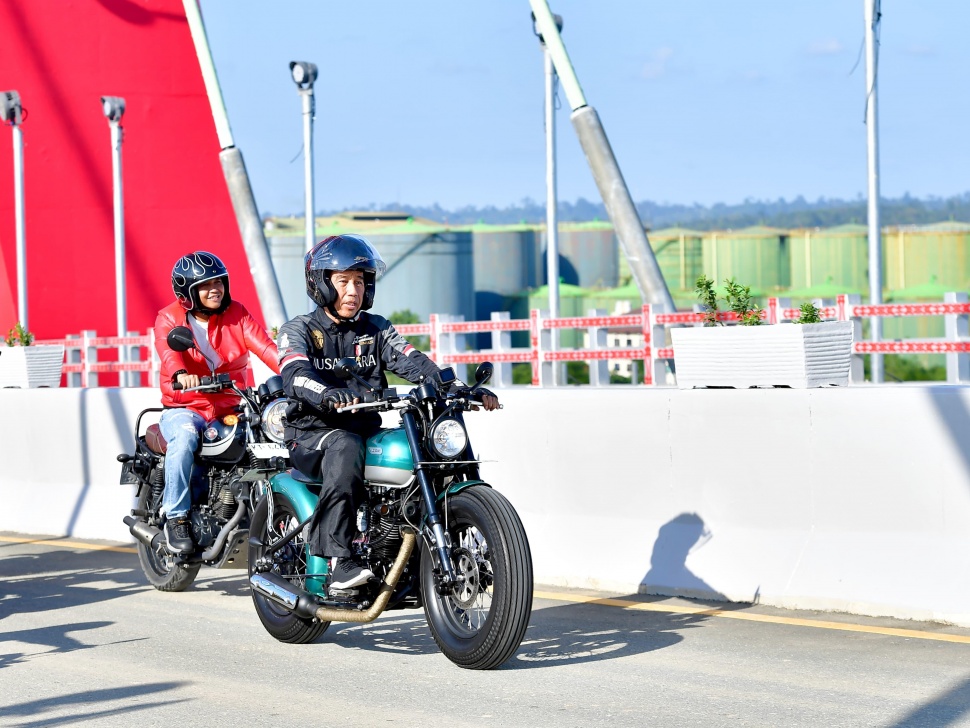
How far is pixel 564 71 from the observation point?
22.3 meters

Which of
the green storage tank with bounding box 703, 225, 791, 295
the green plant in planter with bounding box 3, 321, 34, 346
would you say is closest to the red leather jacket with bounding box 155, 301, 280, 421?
the green plant in planter with bounding box 3, 321, 34, 346

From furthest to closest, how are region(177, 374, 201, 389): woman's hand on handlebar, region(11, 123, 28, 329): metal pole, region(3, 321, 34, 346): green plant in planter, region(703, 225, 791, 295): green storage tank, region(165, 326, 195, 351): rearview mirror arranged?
region(703, 225, 791, 295): green storage tank, region(11, 123, 28, 329): metal pole, region(3, 321, 34, 346): green plant in planter, region(177, 374, 201, 389): woman's hand on handlebar, region(165, 326, 195, 351): rearview mirror

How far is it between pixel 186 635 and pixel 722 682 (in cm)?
302

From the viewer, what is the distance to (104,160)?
33.3 metres

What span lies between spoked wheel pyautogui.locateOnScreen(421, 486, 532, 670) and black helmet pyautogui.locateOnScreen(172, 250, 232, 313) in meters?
2.93

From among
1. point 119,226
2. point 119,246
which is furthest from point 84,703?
point 119,226

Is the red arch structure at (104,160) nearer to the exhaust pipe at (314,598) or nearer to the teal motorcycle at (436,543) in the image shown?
the exhaust pipe at (314,598)

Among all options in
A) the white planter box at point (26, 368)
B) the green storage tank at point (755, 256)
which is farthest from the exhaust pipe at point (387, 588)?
the green storage tank at point (755, 256)

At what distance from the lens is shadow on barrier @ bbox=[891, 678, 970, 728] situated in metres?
6.07

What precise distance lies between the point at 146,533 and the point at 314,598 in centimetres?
287

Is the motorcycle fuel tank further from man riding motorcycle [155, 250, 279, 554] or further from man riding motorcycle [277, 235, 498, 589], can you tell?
man riding motorcycle [155, 250, 279, 554]

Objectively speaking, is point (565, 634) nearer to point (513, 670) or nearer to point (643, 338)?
point (513, 670)

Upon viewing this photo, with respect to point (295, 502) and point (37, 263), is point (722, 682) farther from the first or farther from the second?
point (37, 263)

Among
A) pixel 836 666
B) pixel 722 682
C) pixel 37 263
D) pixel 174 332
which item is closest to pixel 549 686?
pixel 722 682
